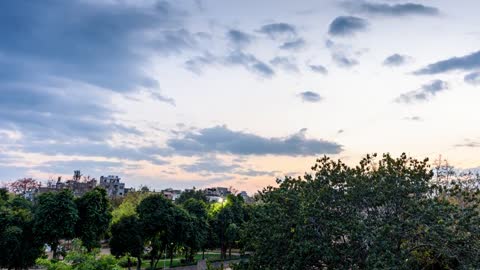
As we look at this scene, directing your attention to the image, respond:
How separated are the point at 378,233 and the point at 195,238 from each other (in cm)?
2582

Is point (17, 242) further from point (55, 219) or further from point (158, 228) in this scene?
point (158, 228)

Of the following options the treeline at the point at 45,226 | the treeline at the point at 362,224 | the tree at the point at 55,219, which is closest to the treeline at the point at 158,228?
the treeline at the point at 45,226

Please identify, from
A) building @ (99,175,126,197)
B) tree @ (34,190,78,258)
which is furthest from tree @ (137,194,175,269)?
building @ (99,175,126,197)

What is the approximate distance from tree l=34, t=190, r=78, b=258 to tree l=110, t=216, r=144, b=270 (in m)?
4.19

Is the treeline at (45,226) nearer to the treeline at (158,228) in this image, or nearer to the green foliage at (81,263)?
the treeline at (158,228)

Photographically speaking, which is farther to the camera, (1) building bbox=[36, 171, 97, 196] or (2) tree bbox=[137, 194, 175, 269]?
(1) building bbox=[36, 171, 97, 196]

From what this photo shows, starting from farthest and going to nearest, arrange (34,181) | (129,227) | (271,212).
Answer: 1. (34,181)
2. (129,227)
3. (271,212)

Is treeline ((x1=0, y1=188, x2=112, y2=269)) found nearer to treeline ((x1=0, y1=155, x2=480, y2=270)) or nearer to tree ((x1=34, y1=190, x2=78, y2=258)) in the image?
tree ((x1=34, y1=190, x2=78, y2=258))

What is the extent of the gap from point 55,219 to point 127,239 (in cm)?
576

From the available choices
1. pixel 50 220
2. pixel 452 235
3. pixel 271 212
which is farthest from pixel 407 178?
pixel 50 220

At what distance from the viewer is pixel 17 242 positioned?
2733 cm

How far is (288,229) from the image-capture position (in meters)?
15.8

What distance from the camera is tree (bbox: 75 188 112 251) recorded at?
1157 inches

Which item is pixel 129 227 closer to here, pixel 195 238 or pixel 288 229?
pixel 195 238
